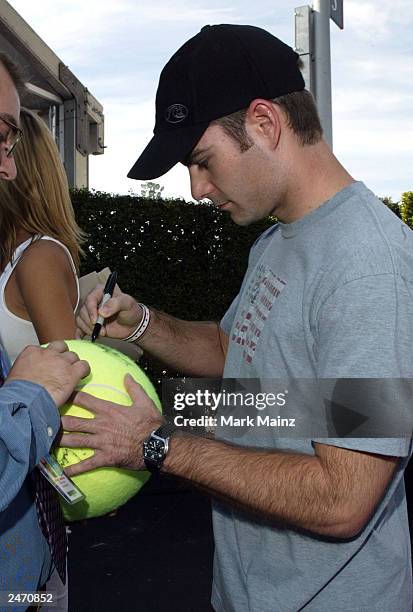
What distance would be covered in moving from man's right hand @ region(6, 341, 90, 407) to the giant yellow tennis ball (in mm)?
115

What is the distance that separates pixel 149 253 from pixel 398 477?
7.08 metres

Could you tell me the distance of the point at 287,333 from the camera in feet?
7.23

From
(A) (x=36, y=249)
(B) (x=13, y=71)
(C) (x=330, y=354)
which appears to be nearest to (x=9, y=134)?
(B) (x=13, y=71)

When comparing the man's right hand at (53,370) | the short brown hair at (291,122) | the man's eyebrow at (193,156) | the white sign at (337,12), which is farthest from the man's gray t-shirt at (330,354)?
the white sign at (337,12)

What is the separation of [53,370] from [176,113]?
0.93 metres

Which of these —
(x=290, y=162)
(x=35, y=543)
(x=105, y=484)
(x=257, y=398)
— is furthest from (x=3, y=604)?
(x=290, y=162)

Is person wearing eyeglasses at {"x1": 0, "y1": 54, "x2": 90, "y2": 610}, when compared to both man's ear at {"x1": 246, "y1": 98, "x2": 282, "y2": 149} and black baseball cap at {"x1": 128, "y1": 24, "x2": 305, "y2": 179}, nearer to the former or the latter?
black baseball cap at {"x1": 128, "y1": 24, "x2": 305, "y2": 179}

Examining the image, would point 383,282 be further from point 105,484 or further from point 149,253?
point 149,253

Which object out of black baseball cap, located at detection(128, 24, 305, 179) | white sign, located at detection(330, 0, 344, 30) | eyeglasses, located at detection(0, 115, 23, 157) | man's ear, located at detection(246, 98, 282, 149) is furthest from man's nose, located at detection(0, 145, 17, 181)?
white sign, located at detection(330, 0, 344, 30)

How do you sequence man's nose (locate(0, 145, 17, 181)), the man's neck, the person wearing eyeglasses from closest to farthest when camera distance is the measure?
1. the person wearing eyeglasses
2. the man's neck
3. man's nose (locate(0, 145, 17, 181))

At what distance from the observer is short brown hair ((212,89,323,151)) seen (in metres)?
2.37

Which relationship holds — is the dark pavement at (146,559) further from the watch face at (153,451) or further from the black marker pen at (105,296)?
the watch face at (153,451)

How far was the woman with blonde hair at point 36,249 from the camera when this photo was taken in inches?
117

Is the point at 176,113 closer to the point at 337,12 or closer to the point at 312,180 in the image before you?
the point at 312,180
